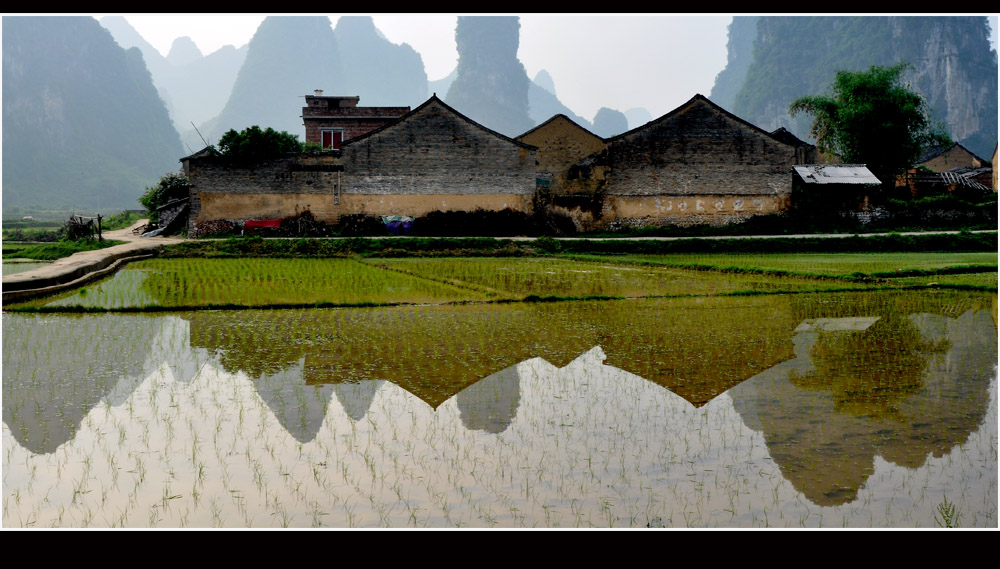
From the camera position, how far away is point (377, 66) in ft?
593

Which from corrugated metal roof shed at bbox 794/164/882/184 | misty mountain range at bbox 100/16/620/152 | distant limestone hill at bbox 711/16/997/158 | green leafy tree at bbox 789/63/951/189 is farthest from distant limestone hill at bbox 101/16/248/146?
corrugated metal roof shed at bbox 794/164/882/184

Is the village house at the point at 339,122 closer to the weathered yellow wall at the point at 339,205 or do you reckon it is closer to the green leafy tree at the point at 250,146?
the weathered yellow wall at the point at 339,205

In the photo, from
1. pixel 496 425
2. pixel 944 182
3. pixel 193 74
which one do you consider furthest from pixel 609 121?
pixel 496 425

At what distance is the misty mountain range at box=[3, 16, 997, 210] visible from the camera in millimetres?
82375

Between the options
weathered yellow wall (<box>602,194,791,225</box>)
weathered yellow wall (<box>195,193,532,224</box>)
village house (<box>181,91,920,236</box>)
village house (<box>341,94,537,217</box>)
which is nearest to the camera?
weathered yellow wall (<box>195,193,532,224</box>)

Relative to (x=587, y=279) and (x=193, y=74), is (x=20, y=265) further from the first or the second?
(x=193, y=74)

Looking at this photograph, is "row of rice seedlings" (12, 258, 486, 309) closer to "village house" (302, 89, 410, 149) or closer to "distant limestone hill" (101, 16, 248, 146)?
"village house" (302, 89, 410, 149)

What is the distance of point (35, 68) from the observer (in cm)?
9056

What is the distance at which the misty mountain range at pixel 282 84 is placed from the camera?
270ft

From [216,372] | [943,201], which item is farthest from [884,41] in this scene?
[216,372]

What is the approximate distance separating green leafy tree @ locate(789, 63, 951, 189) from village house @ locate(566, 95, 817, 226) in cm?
1032

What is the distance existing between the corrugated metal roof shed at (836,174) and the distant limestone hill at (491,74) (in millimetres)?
98069

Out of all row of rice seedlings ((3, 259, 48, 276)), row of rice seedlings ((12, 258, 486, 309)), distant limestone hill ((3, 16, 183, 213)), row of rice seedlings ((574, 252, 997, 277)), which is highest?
distant limestone hill ((3, 16, 183, 213))

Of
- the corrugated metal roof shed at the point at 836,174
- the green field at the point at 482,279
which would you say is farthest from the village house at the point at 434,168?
the corrugated metal roof shed at the point at 836,174
